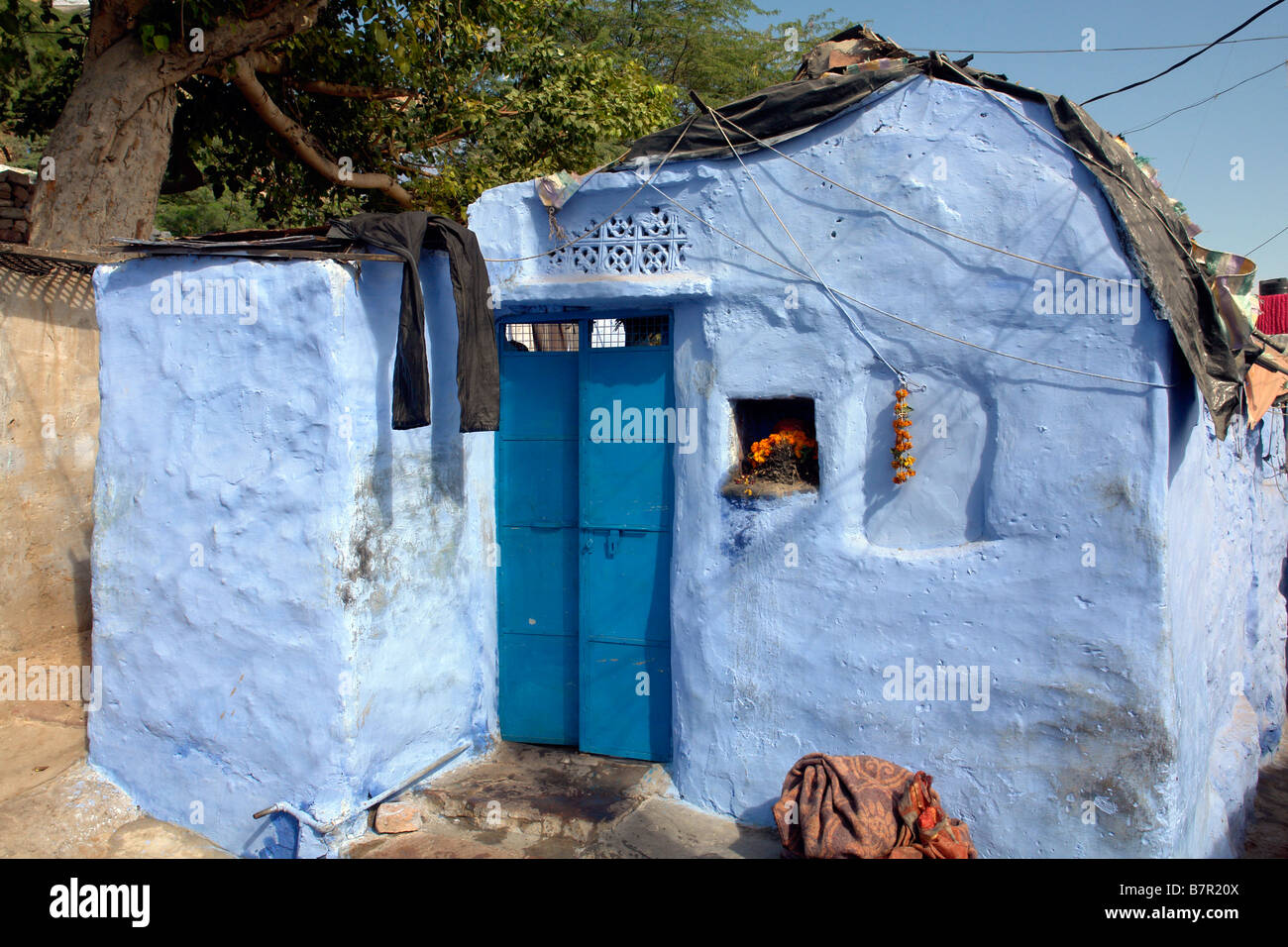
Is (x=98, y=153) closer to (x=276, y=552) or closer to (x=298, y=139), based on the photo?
(x=298, y=139)

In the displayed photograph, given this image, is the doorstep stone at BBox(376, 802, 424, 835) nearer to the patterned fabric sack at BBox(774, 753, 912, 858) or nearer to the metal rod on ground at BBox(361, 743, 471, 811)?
the metal rod on ground at BBox(361, 743, 471, 811)

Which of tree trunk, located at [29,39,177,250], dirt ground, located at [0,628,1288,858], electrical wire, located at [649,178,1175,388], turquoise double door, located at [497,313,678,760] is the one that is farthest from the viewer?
tree trunk, located at [29,39,177,250]

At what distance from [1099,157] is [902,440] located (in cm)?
161

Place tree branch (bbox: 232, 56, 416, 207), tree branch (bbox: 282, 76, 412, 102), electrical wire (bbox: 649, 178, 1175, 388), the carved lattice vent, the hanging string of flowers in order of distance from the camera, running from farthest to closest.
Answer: tree branch (bbox: 282, 76, 412, 102) → tree branch (bbox: 232, 56, 416, 207) → the carved lattice vent → the hanging string of flowers → electrical wire (bbox: 649, 178, 1175, 388)

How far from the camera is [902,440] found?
446 cm

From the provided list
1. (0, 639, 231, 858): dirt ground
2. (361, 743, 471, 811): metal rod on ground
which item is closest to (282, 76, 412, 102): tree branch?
(0, 639, 231, 858): dirt ground

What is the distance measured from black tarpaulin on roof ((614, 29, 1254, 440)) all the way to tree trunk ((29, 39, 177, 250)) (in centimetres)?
488

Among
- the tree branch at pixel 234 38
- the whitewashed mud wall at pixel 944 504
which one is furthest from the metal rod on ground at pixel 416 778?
the tree branch at pixel 234 38

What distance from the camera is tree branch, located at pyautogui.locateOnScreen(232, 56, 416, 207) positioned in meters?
7.96

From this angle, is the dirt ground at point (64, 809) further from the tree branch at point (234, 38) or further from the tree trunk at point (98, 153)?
the tree branch at point (234, 38)

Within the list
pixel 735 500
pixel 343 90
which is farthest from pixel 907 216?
pixel 343 90

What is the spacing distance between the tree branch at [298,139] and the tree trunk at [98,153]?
2.56 ft
